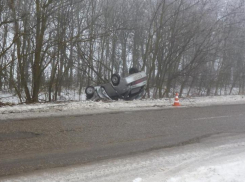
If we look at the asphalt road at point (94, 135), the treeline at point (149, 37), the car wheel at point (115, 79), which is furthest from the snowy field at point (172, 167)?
the treeline at point (149, 37)

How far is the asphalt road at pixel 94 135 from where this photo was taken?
207 inches

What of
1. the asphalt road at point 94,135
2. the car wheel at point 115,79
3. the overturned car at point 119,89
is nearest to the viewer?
the asphalt road at point 94,135

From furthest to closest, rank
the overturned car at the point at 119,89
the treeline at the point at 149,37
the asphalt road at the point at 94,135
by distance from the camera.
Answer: the treeline at the point at 149,37, the overturned car at the point at 119,89, the asphalt road at the point at 94,135

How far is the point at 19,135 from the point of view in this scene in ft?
22.3

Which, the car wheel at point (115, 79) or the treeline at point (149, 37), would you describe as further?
the treeline at point (149, 37)

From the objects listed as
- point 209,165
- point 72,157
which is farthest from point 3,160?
point 209,165

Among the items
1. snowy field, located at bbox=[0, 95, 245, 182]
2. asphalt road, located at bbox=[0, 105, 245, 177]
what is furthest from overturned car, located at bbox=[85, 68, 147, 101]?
snowy field, located at bbox=[0, 95, 245, 182]

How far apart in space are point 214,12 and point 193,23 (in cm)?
209

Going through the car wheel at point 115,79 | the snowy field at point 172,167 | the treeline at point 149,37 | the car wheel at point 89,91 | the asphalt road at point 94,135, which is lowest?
the snowy field at point 172,167

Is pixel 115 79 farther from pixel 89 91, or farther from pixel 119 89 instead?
pixel 89 91

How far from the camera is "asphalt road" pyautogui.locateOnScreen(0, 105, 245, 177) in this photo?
5250mm

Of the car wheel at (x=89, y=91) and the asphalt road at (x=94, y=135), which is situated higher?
→ the car wheel at (x=89, y=91)

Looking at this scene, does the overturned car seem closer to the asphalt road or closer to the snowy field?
the asphalt road

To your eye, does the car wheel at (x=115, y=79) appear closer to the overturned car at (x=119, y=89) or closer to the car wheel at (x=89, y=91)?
the overturned car at (x=119, y=89)
